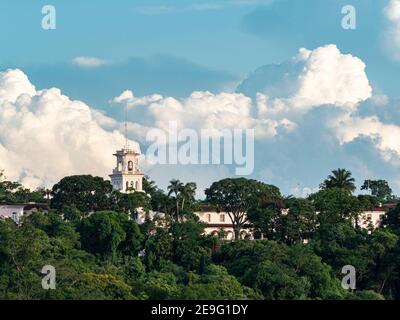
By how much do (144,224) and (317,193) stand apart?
38.7 ft

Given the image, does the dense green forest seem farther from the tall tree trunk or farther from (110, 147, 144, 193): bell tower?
(110, 147, 144, 193): bell tower

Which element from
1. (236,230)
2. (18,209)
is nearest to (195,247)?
(236,230)

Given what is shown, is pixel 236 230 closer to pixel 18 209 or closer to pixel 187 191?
pixel 187 191

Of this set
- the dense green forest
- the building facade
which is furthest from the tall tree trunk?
the building facade

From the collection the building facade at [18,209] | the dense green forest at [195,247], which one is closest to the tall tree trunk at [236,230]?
the dense green forest at [195,247]

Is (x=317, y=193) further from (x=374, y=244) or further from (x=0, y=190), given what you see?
(x=0, y=190)

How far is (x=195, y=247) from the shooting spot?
82.0 metres

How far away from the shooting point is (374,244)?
7881 cm

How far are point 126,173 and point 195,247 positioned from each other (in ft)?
88.7

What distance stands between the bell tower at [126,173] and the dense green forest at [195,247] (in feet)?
28.5

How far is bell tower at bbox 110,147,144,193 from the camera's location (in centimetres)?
10781

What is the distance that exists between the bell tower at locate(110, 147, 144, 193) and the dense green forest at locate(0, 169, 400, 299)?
868 cm

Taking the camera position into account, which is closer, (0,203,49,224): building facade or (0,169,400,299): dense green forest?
(0,169,400,299): dense green forest
